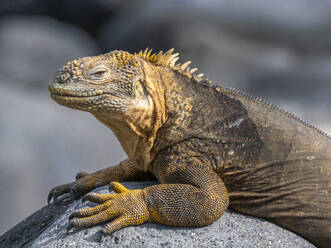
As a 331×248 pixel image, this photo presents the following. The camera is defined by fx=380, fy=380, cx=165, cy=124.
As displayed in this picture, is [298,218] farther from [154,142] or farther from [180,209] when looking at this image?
[154,142]

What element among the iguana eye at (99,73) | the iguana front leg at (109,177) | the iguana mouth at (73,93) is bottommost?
the iguana front leg at (109,177)

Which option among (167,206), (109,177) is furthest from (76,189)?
(167,206)

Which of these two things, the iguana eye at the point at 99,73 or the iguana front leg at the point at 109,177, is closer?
the iguana eye at the point at 99,73

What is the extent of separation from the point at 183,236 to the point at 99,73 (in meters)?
1.01

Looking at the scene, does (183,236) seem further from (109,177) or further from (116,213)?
(109,177)

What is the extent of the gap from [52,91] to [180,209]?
0.95 metres

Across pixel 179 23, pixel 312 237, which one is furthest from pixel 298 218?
pixel 179 23

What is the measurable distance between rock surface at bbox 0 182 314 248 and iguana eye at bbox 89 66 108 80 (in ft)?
2.56

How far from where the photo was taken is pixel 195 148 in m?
2.28

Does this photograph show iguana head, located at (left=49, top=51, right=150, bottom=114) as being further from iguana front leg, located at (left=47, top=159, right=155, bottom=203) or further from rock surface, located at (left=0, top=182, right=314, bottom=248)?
iguana front leg, located at (left=47, top=159, right=155, bottom=203)

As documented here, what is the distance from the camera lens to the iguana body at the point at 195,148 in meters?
2.09

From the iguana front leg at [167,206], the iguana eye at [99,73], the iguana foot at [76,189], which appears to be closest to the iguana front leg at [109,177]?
the iguana foot at [76,189]

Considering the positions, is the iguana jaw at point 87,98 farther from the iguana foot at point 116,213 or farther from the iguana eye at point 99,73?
the iguana foot at point 116,213

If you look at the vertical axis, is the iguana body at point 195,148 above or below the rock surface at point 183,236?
above
